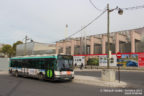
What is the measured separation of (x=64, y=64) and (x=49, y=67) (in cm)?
152

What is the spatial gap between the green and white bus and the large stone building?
885 inches

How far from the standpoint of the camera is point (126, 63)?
32.8 meters

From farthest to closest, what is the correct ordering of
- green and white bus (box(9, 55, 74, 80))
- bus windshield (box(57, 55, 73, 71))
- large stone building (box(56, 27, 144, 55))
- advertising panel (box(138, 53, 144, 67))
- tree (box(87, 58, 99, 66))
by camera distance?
tree (box(87, 58, 99, 66)) → large stone building (box(56, 27, 144, 55)) → advertising panel (box(138, 53, 144, 67)) → bus windshield (box(57, 55, 73, 71)) → green and white bus (box(9, 55, 74, 80))

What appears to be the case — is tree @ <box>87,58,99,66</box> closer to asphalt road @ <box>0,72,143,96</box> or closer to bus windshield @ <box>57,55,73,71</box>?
bus windshield @ <box>57,55,73,71</box>

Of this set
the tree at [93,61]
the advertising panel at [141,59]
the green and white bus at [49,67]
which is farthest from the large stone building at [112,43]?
the green and white bus at [49,67]

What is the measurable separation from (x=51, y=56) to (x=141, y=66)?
21.9 meters

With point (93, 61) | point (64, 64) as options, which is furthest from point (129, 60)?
point (64, 64)

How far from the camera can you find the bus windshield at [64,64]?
14.8 meters

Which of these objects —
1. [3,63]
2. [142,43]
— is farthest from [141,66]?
[3,63]

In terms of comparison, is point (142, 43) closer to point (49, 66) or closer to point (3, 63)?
point (49, 66)

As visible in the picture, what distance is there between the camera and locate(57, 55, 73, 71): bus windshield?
1480cm

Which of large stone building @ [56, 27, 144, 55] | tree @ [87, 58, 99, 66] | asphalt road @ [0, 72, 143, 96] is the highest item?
large stone building @ [56, 27, 144, 55]

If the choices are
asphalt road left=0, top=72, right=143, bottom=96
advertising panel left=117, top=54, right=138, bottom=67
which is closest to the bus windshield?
asphalt road left=0, top=72, right=143, bottom=96

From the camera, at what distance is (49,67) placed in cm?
1543
